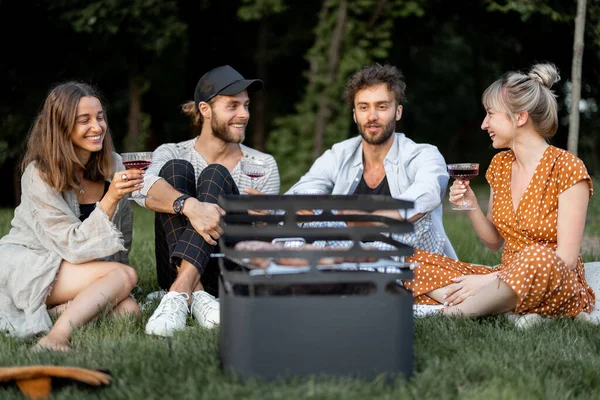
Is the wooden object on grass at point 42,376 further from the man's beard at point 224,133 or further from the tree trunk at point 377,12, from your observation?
the tree trunk at point 377,12

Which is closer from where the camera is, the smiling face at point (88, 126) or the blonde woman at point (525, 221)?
the blonde woman at point (525, 221)

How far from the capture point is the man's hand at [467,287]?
3.96 metres

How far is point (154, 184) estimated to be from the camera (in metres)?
4.19

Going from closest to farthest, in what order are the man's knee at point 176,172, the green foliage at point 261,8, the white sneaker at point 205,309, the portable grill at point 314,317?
the portable grill at point 314,317, the white sneaker at point 205,309, the man's knee at point 176,172, the green foliage at point 261,8

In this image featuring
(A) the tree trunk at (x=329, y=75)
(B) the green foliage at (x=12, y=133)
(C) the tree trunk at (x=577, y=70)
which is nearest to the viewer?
(C) the tree trunk at (x=577, y=70)

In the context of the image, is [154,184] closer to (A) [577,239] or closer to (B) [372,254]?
(B) [372,254]

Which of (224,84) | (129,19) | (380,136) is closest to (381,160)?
(380,136)

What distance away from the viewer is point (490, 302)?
148 inches

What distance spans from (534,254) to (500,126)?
0.80 m

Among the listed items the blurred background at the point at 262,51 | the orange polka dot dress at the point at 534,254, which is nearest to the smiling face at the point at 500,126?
the orange polka dot dress at the point at 534,254

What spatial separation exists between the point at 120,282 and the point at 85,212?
54 centimetres

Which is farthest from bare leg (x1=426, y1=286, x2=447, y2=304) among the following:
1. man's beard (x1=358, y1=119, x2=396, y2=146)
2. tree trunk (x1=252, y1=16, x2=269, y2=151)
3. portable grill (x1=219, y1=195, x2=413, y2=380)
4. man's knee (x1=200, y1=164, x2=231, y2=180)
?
tree trunk (x1=252, y1=16, x2=269, y2=151)

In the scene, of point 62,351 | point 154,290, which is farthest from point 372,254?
point 154,290

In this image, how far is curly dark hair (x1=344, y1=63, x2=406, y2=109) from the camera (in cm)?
457
